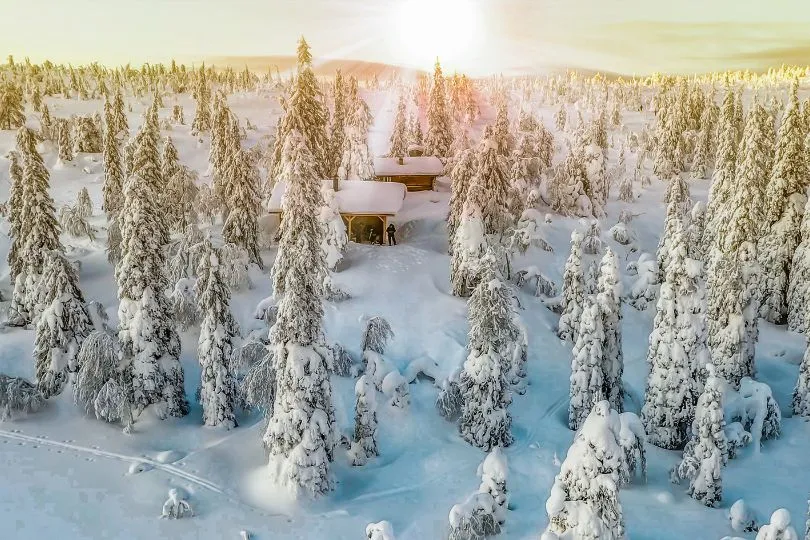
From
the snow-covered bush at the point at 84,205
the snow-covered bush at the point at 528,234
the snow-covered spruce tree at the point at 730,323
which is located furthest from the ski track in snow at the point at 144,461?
the snow-covered bush at the point at 84,205

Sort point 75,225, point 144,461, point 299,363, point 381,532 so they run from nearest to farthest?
point 381,532, point 299,363, point 144,461, point 75,225

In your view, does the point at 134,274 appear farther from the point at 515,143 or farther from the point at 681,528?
the point at 515,143

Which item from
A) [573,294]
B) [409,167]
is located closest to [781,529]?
[573,294]

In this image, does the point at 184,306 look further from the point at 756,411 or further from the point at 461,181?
the point at 756,411

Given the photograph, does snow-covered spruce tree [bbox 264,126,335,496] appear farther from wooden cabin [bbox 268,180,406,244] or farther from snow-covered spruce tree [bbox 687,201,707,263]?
snow-covered spruce tree [bbox 687,201,707,263]

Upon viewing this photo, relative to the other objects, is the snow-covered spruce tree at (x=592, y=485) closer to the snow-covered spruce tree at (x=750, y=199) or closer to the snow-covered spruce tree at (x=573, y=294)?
the snow-covered spruce tree at (x=573, y=294)

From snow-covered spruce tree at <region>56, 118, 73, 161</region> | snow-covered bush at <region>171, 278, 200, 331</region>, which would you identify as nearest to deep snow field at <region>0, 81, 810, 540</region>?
snow-covered bush at <region>171, 278, 200, 331</region>
